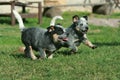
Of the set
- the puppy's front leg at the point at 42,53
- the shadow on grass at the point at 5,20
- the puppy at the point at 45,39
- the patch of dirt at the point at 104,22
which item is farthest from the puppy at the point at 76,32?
the shadow on grass at the point at 5,20

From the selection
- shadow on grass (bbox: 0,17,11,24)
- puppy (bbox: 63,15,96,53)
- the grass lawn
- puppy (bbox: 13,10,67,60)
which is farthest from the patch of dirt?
puppy (bbox: 13,10,67,60)

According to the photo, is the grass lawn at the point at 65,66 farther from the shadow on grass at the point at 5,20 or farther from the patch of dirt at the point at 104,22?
the patch of dirt at the point at 104,22

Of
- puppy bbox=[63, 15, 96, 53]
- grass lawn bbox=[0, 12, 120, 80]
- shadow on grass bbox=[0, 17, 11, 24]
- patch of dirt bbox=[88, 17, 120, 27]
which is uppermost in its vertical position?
puppy bbox=[63, 15, 96, 53]

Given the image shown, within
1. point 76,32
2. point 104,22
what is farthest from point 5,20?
point 76,32

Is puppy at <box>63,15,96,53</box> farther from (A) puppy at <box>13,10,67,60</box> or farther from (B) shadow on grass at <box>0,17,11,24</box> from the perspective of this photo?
(B) shadow on grass at <box>0,17,11,24</box>

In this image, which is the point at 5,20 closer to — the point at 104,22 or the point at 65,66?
the point at 104,22

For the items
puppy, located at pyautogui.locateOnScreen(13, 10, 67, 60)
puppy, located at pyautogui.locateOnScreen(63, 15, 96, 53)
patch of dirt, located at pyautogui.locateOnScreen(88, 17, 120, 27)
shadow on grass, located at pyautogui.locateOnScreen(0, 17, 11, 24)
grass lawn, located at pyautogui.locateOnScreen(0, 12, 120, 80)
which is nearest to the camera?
grass lawn, located at pyautogui.locateOnScreen(0, 12, 120, 80)

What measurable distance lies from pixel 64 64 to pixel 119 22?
40.5 feet

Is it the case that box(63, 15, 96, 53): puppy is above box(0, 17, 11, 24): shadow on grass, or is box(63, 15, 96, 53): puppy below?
above

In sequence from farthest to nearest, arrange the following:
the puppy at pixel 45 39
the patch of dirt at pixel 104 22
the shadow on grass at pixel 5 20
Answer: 1. the patch of dirt at pixel 104 22
2. the shadow on grass at pixel 5 20
3. the puppy at pixel 45 39

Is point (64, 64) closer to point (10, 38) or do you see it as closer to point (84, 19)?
point (84, 19)

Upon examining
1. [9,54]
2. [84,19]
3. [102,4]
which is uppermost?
[84,19]

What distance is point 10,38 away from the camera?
14000 millimetres

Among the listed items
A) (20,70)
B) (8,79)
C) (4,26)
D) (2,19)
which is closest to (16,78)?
(8,79)
